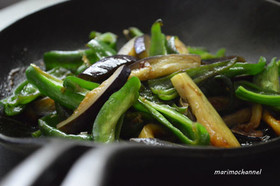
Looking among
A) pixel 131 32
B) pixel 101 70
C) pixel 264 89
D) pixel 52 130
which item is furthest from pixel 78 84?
pixel 131 32

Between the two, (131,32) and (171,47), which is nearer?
(171,47)

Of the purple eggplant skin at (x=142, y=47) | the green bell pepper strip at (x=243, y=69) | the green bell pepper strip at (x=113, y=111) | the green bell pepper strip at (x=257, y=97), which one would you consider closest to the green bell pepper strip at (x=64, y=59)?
the purple eggplant skin at (x=142, y=47)

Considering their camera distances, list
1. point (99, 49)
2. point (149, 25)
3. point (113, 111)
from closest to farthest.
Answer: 1. point (113, 111)
2. point (99, 49)
3. point (149, 25)

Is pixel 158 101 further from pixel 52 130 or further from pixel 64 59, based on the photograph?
pixel 64 59

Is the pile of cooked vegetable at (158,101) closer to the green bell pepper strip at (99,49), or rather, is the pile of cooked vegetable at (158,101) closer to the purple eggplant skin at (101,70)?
the purple eggplant skin at (101,70)

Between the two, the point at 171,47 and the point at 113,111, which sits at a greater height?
the point at 171,47

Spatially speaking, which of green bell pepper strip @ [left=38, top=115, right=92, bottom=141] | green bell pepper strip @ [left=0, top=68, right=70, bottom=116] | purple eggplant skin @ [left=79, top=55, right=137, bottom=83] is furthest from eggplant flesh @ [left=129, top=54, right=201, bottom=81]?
green bell pepper strip @ [left=0, top=68, right=70, bottom=116]

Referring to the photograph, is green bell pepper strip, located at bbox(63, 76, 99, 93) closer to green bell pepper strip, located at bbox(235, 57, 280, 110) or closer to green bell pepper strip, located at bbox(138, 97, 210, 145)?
green bell pepper strip, located at bbox(138, 97, 210, 145)
